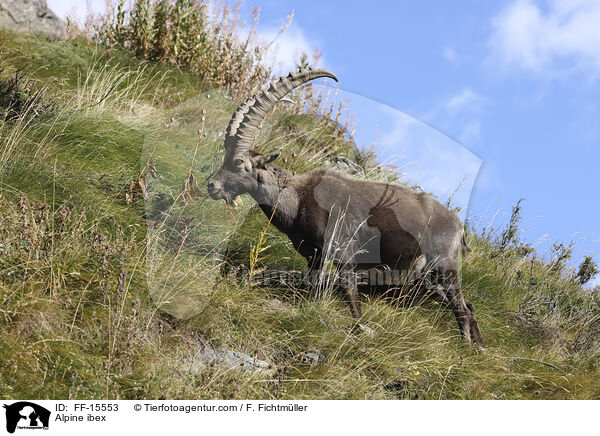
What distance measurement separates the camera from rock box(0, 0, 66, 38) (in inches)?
504

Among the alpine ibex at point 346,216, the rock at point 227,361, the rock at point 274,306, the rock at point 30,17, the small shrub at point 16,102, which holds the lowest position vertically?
the rock at point 227,361

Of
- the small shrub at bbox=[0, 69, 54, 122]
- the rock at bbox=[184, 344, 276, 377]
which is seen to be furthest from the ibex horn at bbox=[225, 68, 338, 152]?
the small shrub at bbox=[0, 69, 54, 122]

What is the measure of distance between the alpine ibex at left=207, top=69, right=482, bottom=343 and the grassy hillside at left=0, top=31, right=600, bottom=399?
31 cm

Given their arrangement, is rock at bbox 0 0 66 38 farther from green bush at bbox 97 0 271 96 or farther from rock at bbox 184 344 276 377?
rock at bbox 184 344 276 377

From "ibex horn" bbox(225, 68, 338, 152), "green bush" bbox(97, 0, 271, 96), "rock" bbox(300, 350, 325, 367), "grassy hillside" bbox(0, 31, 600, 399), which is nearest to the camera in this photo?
"grassy hillside" bbox(0, 31, 600, 399)

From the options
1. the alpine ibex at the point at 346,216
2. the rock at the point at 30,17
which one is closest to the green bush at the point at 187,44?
the rock at the point at 30,17

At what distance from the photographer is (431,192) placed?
636 cm

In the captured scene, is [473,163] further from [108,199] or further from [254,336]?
[108,199]

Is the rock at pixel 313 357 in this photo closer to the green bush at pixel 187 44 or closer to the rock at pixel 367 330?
the rock at pixel 367 330

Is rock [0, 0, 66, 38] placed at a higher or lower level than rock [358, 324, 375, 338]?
higher

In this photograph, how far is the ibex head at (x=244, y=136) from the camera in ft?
17.7
